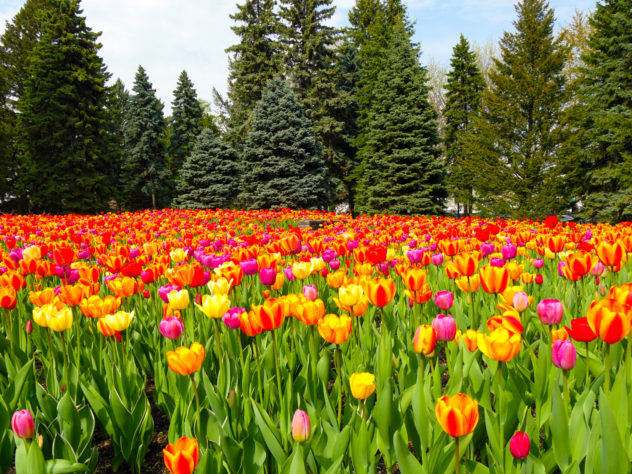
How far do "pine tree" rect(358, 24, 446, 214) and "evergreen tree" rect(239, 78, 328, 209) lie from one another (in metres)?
2.86

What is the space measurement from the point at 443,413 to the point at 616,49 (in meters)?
21.5

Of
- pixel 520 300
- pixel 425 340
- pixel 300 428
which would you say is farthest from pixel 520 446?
pixel 520 300

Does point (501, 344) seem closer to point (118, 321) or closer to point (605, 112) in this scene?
point (118, 321)

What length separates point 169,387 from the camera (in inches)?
77.7

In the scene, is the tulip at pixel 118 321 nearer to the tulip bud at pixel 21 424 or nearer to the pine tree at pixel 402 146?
the tulip bud at pixel 21 424

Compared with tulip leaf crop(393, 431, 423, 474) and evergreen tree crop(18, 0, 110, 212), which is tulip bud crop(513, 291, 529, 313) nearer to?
tulip leaf crop(393, 431, 423, 474)

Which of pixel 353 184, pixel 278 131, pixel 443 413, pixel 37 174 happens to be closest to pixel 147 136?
pixel 37 174

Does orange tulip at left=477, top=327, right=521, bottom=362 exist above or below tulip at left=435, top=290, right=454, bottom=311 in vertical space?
above

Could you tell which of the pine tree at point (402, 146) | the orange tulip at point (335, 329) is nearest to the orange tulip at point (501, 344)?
the orange tulip at point (335, 329)

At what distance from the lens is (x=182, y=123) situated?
107ft

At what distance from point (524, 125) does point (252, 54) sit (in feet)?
62.7

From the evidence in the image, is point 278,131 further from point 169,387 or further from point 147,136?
point 169,387

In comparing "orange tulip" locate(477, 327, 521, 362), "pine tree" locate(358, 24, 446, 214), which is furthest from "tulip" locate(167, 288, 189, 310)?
"pine tree" locate(358, 24, 446, 214)

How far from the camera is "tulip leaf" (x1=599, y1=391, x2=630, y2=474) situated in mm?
1062
